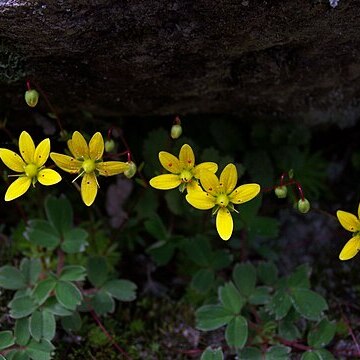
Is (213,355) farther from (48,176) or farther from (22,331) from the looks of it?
(48,176)

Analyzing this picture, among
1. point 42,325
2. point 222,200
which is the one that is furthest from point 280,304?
point 42,325

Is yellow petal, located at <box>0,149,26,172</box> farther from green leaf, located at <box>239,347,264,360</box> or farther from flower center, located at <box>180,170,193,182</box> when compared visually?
green leaf, located at <box>239,347,264,360</box>

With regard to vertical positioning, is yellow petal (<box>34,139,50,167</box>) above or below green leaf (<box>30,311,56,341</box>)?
above

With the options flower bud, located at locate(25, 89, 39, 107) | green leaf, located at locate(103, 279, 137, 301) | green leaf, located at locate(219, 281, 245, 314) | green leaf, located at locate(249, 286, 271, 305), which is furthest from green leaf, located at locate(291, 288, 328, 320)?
flower bud, located at locate(25, 89, 39, 107)

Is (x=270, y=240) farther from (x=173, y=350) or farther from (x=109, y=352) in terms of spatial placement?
(x=109, y=352)

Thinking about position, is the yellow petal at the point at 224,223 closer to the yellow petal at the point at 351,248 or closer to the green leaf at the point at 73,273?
the yellow petal at the point at 351,248

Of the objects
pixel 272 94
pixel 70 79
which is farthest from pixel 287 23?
pixel 70 79
